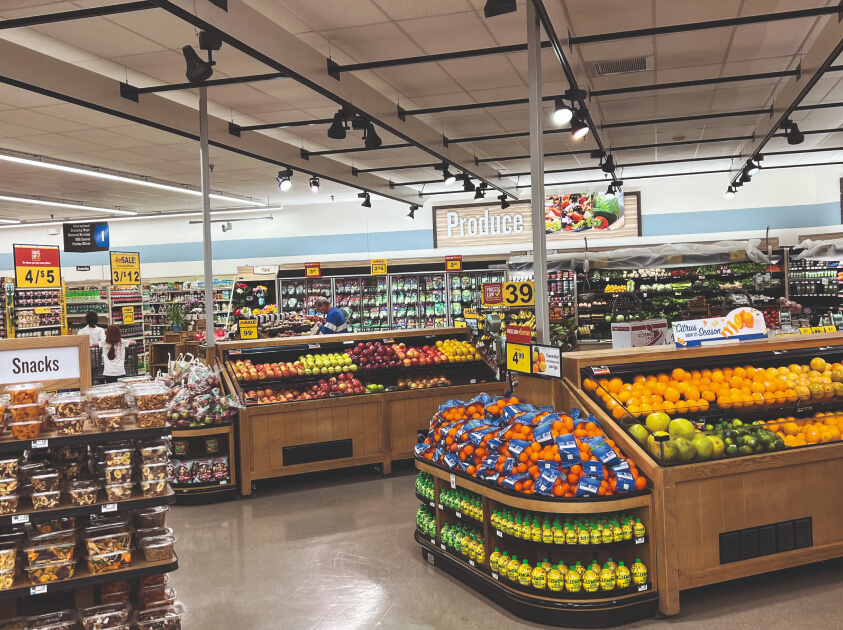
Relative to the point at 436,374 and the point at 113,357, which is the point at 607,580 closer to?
the point at 436,374

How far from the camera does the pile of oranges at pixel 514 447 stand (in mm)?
3973

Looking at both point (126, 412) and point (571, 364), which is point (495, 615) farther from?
point (126, 412)

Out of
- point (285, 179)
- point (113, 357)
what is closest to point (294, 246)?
point (113, 357)

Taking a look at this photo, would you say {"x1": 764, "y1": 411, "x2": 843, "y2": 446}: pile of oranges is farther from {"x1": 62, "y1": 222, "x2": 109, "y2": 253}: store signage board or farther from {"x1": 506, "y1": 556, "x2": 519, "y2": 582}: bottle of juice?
{"x1": 62, "y1": 222, "x2": 109, "y2": 253}: store signage board

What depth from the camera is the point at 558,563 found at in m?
3.98

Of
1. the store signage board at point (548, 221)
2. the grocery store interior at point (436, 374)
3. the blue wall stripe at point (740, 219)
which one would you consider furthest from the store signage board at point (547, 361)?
the blue wall stripe at point (740, 219)

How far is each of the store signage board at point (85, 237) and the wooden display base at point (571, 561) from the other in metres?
13.3

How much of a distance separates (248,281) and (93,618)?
13593 mm

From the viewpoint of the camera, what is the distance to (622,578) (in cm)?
385

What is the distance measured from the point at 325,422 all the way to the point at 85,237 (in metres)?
10.6

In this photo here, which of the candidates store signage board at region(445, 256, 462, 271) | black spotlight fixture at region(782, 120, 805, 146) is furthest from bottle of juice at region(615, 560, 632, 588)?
store signage board at region(445, 256, 462, 271)

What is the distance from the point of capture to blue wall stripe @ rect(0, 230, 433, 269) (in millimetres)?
17781

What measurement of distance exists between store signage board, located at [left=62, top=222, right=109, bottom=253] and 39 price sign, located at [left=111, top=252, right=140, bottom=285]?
478 millimetres

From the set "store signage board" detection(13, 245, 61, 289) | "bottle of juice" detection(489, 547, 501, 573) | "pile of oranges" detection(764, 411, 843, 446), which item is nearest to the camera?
"bottle of juice" detection(489, 547, 501, 573)
